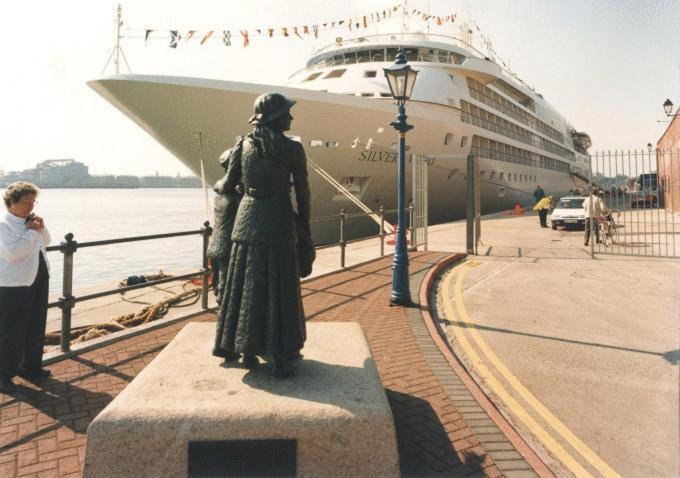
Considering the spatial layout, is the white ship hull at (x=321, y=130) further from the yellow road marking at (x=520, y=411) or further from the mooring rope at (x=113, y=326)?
the yellow road marking at (x=520, y=411)

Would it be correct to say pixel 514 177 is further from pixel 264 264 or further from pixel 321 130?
pixel 264 264

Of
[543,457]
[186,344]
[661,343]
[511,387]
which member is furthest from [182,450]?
[661,343]

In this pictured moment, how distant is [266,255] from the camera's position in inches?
114

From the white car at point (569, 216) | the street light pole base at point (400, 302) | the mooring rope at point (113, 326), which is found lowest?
the mooring rope at point (113, 326)

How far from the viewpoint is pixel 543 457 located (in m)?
2.77

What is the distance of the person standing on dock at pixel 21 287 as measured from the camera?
3.44 meters

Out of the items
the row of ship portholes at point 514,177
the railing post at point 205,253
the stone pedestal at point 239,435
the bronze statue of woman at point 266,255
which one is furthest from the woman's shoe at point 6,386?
the row of ship portholes at point 514,177

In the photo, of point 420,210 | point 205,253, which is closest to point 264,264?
point 205,253

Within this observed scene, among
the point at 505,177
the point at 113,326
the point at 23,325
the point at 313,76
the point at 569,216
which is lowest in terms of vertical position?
the point at 113,326

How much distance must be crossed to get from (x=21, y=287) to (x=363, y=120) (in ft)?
43.3

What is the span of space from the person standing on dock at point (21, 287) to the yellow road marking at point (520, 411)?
12.6 feet

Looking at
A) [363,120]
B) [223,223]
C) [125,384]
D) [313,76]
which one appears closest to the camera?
[223,223]

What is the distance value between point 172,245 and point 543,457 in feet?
90.9

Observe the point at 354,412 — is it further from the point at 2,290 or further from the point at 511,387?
the point at 2,290
